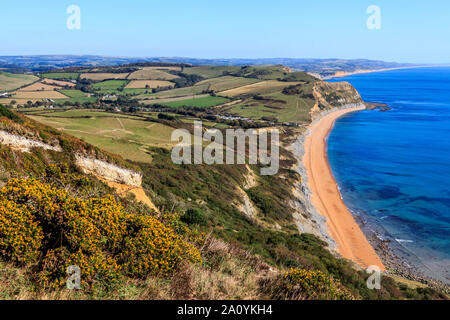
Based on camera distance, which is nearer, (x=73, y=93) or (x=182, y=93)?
(x=73, y=93)

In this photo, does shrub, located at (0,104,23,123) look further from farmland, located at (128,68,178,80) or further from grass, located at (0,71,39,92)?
farmland, located at (128,68,178,80)

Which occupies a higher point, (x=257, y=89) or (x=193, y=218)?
(x=257, y=89)

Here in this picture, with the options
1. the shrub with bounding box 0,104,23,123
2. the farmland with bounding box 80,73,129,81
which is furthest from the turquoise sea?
the farmland with bounding box 80,73,129,81

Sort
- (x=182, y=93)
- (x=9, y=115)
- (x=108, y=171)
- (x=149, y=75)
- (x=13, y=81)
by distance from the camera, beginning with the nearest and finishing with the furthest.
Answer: (x=9, y=115), (x=108, y=171), (x=13, y=81), (x=182, y=93), (x=149, y=75)

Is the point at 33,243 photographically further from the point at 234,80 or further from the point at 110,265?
the point at 234,80

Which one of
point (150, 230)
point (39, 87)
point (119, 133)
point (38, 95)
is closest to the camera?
point (150, 230)

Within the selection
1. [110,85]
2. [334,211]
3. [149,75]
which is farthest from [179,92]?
[334,211]

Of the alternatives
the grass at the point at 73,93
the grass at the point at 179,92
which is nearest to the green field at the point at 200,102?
the grass at the point at 179,92

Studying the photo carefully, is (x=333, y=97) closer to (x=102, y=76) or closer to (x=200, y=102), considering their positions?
(x=200, y=102)
